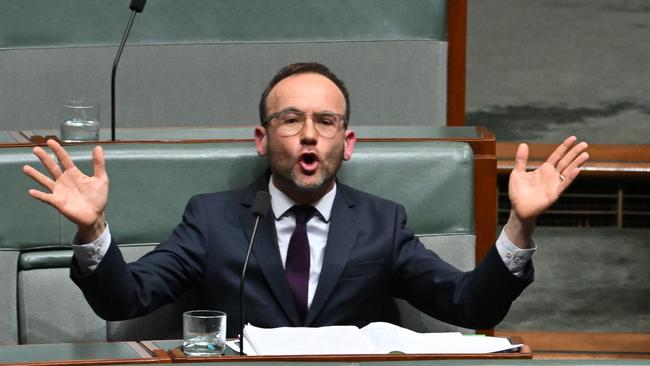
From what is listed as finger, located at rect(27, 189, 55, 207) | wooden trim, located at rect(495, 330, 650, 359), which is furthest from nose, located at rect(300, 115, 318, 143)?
wooden trim, located at rect(495, 330, 650, 359)

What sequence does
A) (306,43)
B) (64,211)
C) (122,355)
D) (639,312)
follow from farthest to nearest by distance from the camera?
(639,312) < (306,43) < (64,211) < (122,355)

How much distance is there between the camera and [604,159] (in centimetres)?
323

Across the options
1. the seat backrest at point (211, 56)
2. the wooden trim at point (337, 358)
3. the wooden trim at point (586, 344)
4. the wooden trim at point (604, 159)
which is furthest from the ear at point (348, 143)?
the wooden trim at point (604, 159)

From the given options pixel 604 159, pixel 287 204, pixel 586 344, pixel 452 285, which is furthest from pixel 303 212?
pixel 604 159

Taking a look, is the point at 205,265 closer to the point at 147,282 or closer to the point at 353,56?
the point at 147,282

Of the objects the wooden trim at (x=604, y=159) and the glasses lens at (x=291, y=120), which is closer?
the glasses lens at (x=291, y=120)

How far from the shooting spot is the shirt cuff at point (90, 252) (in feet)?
5.18

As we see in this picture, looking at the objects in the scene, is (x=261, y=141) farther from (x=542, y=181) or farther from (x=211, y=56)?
(x=211, y=56)

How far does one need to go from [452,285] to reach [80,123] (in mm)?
622

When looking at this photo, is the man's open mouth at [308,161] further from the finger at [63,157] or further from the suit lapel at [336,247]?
the finger at [63,157]

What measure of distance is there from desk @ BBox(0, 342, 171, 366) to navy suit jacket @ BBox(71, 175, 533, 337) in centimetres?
23

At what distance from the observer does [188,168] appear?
188 cm

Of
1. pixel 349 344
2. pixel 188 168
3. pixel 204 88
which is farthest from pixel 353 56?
pixel 349 344

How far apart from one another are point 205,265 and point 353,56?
1.14 m
